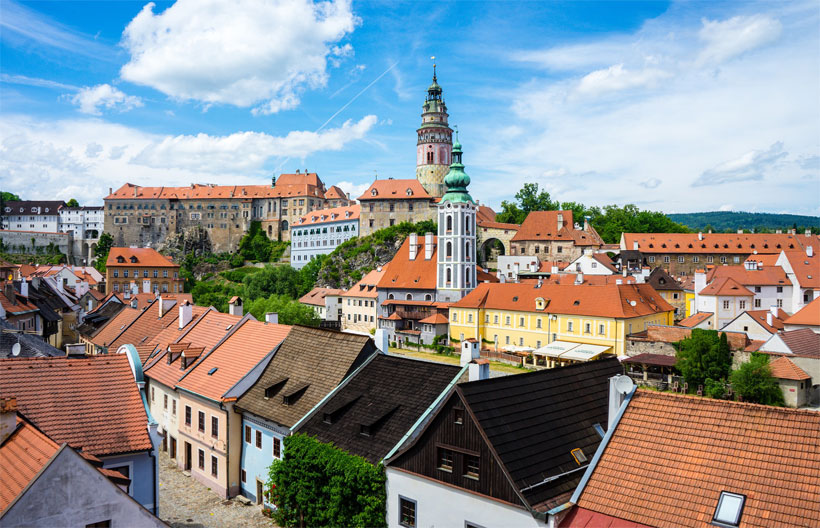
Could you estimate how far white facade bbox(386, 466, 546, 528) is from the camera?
529 inches

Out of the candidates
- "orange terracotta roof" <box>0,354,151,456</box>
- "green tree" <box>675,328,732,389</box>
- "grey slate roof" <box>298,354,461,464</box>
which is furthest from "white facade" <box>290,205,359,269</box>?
"orange terracotta roof" <box>0,354,151,456</box>

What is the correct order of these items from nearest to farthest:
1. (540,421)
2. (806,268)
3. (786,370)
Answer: (540,421), (786,370), (806,268)

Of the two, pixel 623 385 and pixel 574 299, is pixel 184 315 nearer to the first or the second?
pixel 623 385

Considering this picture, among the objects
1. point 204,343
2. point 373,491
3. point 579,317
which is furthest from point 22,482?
point 579,317

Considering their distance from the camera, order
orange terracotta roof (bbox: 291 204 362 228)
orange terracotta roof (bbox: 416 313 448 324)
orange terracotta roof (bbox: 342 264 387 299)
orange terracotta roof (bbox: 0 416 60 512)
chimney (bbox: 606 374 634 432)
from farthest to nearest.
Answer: orange terracotta roof (bbox: 291 204 362 228) → orange terracotta roof (bbox: 342 264 387 299) → orange terracotta roof (bbox: 416 313 448 324) → chimney (bbox: 606 374 634 432) → orange terracotta roof (bbox: 0 416 60 512)

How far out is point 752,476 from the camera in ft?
38.9

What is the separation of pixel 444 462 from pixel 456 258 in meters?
49.8

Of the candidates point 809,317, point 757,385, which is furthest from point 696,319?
point 757,385

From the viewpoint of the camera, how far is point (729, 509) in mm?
11547

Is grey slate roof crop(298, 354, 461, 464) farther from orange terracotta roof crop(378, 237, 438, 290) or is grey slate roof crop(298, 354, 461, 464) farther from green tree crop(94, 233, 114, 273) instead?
green tree crop(94, 233, 114, 273)

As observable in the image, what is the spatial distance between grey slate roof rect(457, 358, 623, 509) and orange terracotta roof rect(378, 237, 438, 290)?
1911 inches

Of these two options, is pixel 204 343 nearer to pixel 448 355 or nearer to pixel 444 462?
pixel 444 462

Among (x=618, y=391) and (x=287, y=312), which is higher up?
(x=618, y=391)

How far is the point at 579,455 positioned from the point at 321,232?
95827 millimetres
